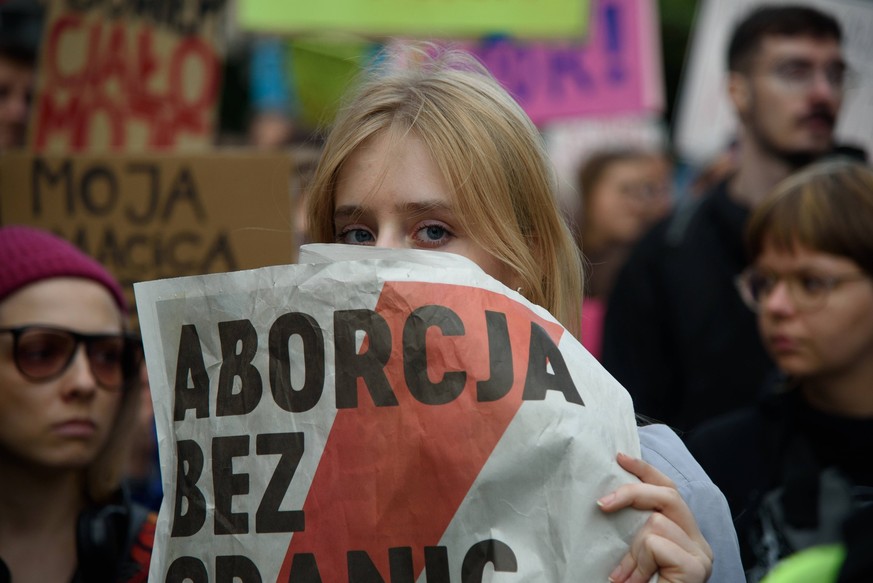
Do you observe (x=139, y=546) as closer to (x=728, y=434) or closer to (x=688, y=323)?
(x=728, y=434)

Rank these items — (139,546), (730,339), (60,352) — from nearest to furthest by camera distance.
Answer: (139,546) → (60,352) → (730,339)

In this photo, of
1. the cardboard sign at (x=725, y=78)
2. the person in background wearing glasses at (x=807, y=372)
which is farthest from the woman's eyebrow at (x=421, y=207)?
the cardboard sign at (x=725, y=78)

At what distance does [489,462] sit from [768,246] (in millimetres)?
2117

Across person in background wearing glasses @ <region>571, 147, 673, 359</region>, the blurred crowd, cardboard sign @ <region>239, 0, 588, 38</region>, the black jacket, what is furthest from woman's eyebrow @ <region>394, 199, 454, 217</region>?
person in background wearing glasses @ <region>571, 147, 673, 359</region>

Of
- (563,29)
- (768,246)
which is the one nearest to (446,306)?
(768,246)

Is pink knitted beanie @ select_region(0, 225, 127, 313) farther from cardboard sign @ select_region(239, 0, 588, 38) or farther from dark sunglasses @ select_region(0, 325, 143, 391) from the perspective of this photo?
cardboard sign @ select_region(239, 0, 588, 38)

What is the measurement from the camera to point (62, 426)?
2588 millimetres

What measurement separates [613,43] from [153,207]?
3.08m

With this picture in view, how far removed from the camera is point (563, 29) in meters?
5.07

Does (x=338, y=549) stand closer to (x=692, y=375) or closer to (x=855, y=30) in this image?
(x=692, y=375)

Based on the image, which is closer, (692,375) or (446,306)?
(446,306)

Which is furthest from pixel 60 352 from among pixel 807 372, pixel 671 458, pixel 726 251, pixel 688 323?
pixel 726 251

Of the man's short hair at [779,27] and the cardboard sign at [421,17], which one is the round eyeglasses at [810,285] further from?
the cardboard sign at [421,17]

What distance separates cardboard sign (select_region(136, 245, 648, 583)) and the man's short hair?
3532mm
